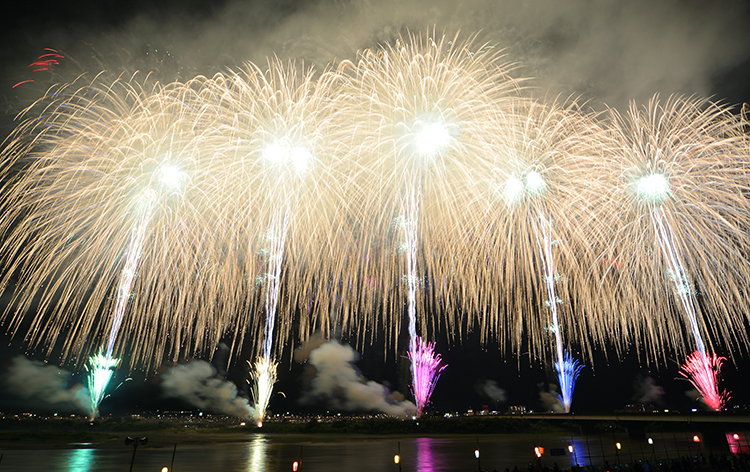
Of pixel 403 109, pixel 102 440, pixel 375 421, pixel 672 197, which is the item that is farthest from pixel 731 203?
pixel 102 440

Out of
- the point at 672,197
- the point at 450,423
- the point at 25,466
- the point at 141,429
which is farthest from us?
the point at 141,429

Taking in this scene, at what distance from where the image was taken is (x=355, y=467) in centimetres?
2852

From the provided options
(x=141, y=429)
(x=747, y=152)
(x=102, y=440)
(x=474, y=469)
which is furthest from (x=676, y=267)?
(x=141, y=429)

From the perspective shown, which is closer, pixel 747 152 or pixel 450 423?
pixel 747 152

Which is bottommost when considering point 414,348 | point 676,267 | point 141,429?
point 141,429

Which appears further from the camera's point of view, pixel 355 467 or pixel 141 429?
pixel 141 429

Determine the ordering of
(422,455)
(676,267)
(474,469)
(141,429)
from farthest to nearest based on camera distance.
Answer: (141,429) < (422,455) < (676,267) < (474,469)

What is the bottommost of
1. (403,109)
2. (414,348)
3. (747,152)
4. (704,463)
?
(704,463)

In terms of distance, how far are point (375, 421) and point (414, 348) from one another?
99.0 ft

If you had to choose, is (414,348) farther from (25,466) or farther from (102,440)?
(102,440)

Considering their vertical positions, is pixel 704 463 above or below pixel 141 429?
above

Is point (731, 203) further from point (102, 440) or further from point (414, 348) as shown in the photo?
point (102, 440)

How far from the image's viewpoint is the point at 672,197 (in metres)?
31.9

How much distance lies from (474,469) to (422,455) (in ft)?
37.3
